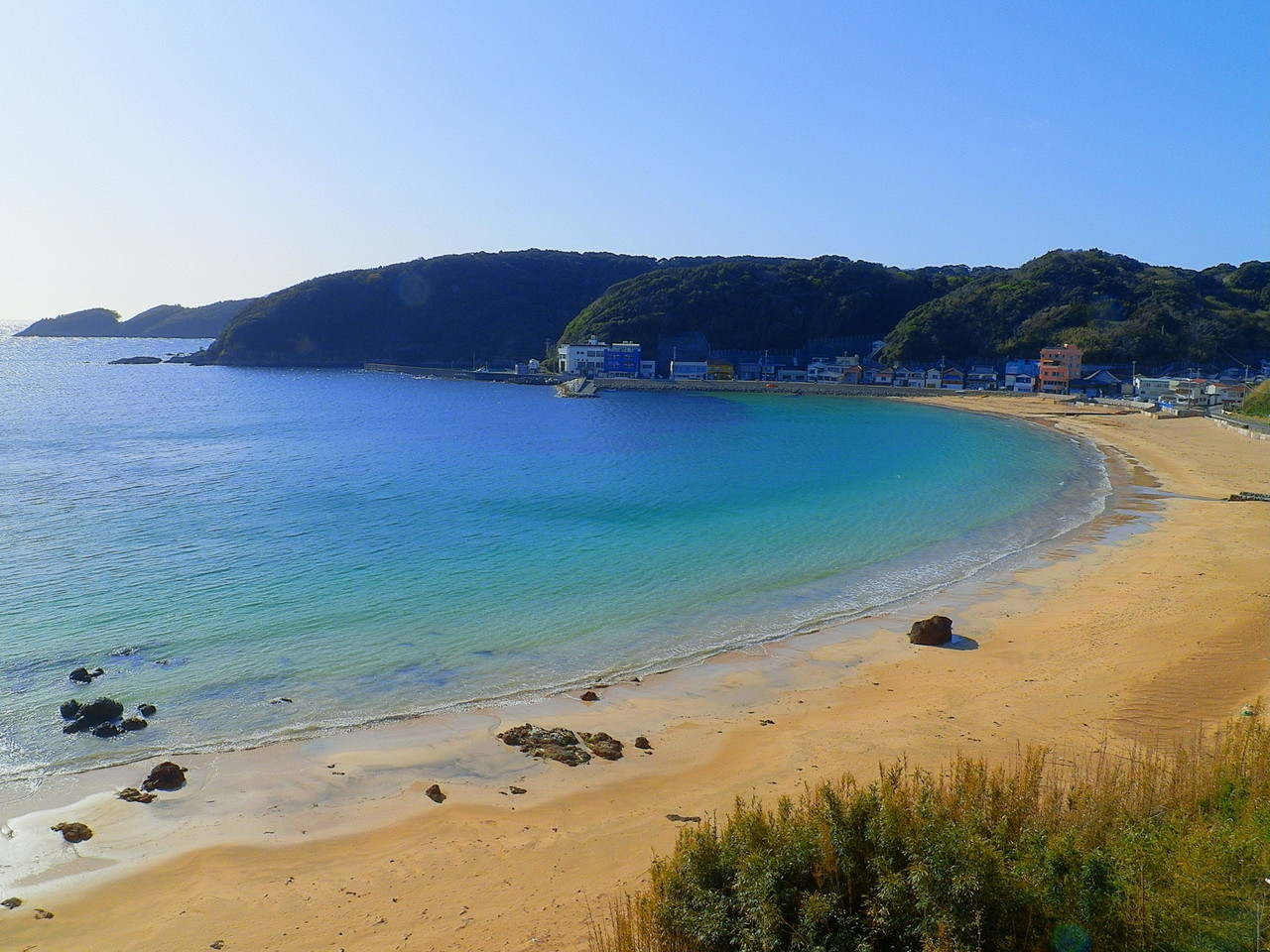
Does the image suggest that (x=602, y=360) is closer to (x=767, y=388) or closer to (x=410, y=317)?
(x=767, y=388)

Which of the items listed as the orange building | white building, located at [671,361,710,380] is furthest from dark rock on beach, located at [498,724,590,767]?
white building, located at [671,361,710,380]

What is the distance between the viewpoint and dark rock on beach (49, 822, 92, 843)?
8.37 m

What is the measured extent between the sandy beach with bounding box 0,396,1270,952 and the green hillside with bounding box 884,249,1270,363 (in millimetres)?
75502

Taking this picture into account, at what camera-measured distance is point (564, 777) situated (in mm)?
9516

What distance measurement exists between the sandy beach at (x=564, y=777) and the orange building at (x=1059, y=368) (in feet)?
225

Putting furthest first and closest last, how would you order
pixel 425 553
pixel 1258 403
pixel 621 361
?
pixel 621 361 < pixel 1258 403 < pixel 425 553

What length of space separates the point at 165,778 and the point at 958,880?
29.5 ft

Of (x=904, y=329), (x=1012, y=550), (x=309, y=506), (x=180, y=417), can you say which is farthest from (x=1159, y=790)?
(x=904, y=329)

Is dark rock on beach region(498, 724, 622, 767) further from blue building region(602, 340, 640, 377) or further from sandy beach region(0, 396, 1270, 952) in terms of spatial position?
blue building region(602, 340, 640, 377)

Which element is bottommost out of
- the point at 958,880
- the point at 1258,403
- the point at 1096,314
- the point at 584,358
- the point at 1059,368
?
the point at 958,880

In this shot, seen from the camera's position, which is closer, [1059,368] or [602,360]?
[1059,368]

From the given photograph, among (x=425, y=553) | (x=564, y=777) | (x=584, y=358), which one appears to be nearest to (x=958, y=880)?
(x=564, y=777)

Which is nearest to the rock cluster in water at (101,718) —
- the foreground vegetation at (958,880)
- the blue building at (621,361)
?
the foreground vegetation at (958,880)

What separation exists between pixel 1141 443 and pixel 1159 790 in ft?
152
